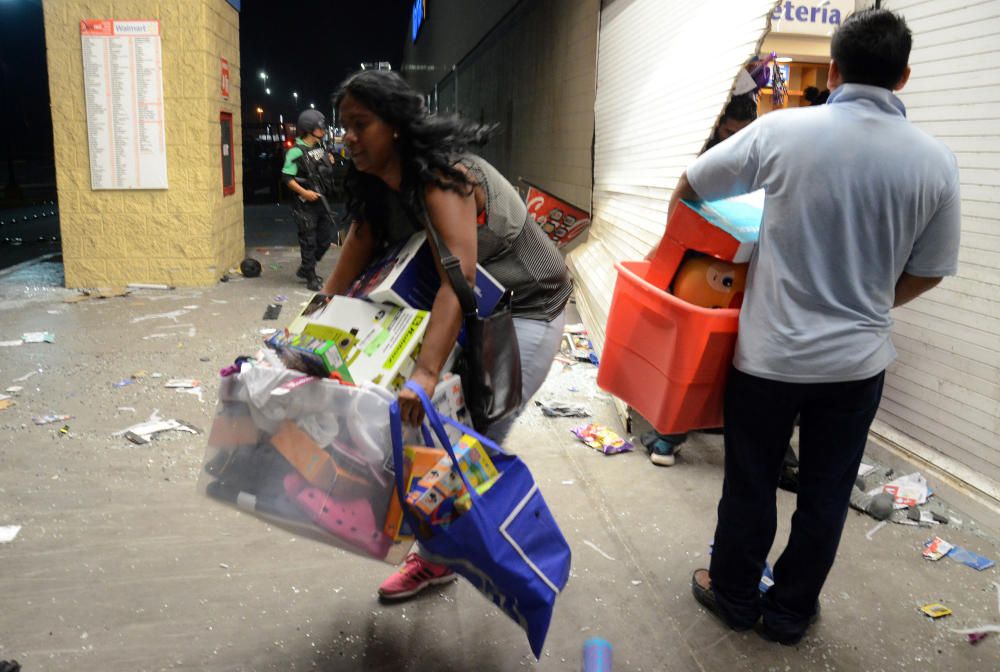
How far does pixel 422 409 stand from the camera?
5.85 feet

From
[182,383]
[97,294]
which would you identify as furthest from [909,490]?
[97,294]

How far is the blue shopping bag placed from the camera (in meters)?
1.71

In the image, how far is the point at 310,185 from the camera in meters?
7.97

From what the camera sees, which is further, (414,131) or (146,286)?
(146,286)

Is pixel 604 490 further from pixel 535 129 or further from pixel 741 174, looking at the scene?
pixel 535 129

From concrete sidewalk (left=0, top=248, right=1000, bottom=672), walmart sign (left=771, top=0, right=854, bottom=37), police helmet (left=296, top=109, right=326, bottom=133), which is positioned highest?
walmart sign (left=771, top=0, right=854, bottom=37)

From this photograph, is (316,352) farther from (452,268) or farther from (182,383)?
(182,383)

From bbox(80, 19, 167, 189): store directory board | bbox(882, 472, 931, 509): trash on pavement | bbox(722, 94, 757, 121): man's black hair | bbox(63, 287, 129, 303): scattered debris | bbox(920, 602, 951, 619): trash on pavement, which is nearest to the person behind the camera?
bbox(920, 602, 951, 619): trash on pavement

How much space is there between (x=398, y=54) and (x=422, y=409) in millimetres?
43244

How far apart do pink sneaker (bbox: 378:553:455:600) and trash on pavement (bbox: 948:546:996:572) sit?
196 centimetres

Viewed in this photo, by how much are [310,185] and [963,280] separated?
20.6ft

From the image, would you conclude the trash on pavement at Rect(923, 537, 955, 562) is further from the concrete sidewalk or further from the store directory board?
the store directory board

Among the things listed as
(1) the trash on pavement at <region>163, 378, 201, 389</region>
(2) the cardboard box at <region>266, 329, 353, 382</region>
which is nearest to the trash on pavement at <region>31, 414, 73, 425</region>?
(1) the trash on pavement at <region>163, 378, 201, 389</region>

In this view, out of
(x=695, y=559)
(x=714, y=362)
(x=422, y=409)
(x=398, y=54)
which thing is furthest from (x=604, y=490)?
(x=398, y=54)
